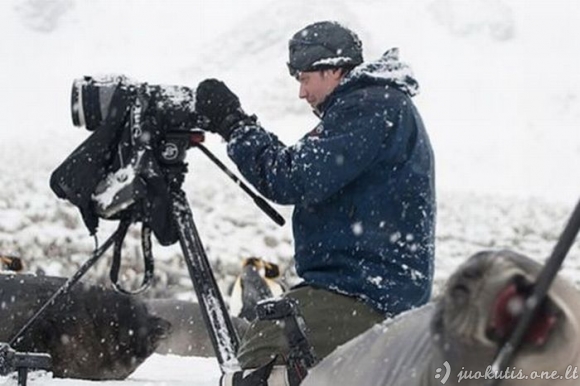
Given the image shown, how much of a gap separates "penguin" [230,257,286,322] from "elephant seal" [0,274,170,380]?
15.2ft

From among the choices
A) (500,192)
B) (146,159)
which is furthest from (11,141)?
(146,159)

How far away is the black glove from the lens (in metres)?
2.69

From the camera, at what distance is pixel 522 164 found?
1041 inches

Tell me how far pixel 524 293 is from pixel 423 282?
1401mm

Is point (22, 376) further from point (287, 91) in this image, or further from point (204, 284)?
point (287, 91)

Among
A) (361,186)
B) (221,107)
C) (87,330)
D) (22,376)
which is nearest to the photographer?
(361,186)

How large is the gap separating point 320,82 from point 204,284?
0.68 m

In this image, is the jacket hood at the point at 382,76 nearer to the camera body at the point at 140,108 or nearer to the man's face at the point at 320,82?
the man's face at the point at 320,82

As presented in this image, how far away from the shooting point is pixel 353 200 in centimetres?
254

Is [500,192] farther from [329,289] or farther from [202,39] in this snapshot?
[329,289]

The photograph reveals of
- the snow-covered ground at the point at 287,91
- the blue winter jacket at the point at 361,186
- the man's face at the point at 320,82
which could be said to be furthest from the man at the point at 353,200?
the snow-covered ground at the point at 287,91

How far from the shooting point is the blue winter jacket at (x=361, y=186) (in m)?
2.46

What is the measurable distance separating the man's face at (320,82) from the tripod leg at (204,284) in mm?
525

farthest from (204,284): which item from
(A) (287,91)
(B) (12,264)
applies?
(A) (287,91)
